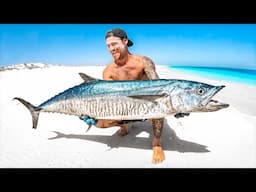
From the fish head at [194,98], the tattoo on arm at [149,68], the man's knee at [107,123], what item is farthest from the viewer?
the man's knee at [107,123]

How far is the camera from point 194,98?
3127 millimetres

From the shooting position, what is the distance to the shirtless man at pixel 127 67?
3658mm

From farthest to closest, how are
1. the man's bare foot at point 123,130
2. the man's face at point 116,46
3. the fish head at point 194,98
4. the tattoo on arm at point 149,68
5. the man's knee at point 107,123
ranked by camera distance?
the man's bare foot at point 123,130
the man's knee at point 107,123
the tattoo on arm at point 149,68
the man's face at point 116,46
the fish head at point 194,98

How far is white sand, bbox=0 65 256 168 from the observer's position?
3.70 meters

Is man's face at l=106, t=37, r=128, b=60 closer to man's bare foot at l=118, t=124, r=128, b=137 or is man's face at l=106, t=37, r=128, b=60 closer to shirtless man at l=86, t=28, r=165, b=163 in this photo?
shirtless man at l=86, t=28, r=165, b=163

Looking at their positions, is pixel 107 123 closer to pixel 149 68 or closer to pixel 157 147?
pixel 157 147

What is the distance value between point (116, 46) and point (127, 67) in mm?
332

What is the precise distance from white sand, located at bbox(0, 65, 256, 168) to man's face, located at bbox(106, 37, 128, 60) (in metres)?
1.22

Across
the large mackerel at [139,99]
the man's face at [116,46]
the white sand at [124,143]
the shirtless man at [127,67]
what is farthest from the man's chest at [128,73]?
the white sand at [124,143]

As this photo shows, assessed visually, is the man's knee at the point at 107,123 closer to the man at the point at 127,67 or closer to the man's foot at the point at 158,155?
the man at the point at 127,67

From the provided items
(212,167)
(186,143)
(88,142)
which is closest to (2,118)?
(88,142)

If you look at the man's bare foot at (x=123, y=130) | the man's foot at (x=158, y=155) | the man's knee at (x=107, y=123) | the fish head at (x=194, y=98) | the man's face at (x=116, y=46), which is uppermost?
the man's face at (x=116, y=46)

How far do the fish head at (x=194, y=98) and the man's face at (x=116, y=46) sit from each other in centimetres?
94

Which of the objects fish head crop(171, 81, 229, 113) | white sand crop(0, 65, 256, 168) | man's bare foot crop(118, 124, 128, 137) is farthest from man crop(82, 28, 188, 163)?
fish head crop(171, 81, 229, 113)
